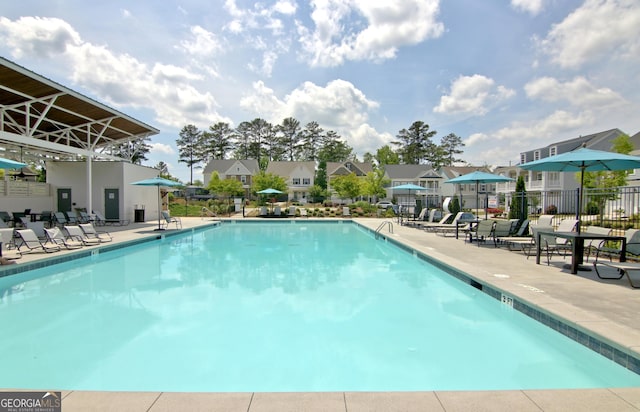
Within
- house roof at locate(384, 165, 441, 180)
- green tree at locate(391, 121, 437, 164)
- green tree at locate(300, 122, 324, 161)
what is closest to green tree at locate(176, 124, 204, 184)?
green tree at locate(300, 122, 324, 161)

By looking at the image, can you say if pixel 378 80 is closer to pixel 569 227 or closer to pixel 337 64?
pixel 337 64

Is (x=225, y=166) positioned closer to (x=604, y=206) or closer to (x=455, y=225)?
(x=455, y=225)

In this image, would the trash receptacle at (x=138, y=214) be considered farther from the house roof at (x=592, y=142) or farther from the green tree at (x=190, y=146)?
the green tree at (x=190, y=146)

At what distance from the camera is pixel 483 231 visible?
10750 mm

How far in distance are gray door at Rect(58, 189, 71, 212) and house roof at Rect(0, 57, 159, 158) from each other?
2003mm

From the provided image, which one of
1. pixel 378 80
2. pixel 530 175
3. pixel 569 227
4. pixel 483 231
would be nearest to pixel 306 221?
pixel 378 80

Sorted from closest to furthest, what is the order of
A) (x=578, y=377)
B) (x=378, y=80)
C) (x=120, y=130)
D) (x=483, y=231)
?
(x=578, y=377)
(x=483, y=231)
(x=120, y=130)
(x=378, y=80)

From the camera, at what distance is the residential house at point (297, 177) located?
170ft

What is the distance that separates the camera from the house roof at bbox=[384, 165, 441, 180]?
52844 mm

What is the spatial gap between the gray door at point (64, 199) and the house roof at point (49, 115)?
2.00m

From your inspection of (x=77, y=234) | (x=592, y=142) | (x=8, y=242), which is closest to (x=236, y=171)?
(x=77, y=234)

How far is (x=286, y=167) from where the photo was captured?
52.8 m

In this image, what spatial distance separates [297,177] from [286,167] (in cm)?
253

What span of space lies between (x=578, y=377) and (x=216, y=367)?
12.6 feet
